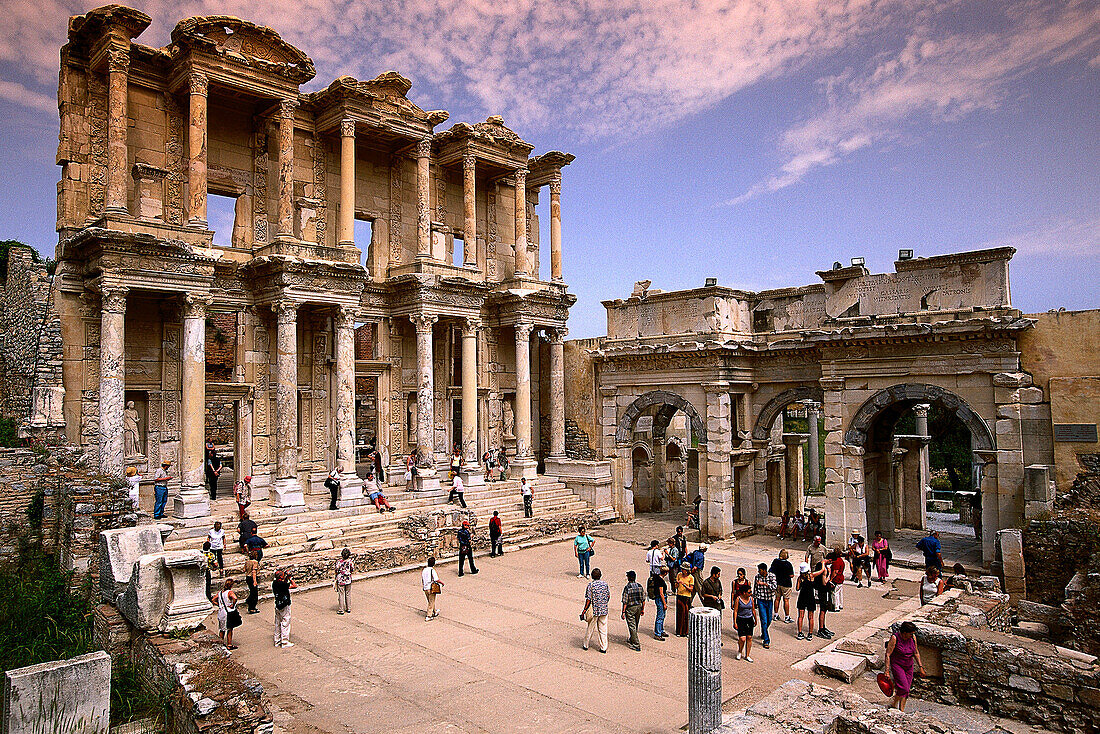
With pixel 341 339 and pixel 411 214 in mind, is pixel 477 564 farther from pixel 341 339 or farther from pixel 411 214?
pixel 411 214

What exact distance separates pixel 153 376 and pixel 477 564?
10.0 m

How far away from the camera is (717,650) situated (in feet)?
26.1

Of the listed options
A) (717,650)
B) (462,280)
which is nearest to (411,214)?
(462,280)

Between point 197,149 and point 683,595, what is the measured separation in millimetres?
16348

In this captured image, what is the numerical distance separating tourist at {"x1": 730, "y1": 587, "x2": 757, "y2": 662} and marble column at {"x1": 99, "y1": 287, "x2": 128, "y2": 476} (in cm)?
1388

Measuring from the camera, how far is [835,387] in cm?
1861

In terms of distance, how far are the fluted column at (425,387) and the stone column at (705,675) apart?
14.7 m

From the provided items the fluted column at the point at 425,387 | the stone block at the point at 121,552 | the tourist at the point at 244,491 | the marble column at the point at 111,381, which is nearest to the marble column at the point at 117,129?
the marble column at the point at 111,381

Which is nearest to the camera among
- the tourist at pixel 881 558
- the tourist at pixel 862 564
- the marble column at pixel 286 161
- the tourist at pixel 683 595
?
the tourist at pixel 683 595

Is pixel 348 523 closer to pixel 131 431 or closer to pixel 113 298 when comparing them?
pixel 131 431

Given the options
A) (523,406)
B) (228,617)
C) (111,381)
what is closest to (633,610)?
(228,617)

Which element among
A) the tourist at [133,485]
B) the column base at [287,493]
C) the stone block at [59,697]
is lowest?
the stone block at [59,697]

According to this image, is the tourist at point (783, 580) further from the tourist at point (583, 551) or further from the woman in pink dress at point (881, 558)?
the tourist at point (583, 551)

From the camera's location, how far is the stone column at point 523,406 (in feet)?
79.6
